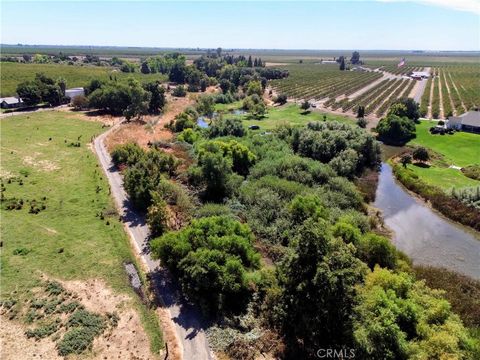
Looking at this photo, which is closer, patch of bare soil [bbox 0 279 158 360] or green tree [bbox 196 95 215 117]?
patch of bare soil [bbox 0 279 158 360]

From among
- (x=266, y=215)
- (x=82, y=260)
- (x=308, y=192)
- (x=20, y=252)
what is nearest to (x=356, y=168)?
(x=308, y=192)

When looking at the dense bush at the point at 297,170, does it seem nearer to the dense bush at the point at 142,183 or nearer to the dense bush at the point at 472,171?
the dense bush at the point at 142,183

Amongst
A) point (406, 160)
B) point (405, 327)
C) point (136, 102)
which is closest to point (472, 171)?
point (406, 160)

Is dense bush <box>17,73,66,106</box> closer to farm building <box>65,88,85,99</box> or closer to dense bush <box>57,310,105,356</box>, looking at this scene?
farm building <box>65,88,85,99</box>

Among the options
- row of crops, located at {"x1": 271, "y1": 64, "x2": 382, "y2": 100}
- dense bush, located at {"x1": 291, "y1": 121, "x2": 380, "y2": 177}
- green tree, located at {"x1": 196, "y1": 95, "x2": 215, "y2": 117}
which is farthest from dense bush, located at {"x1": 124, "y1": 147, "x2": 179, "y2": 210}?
row of crops, located at {"x1": 271, "y1": 64, "x2": 382, "y2": 100}

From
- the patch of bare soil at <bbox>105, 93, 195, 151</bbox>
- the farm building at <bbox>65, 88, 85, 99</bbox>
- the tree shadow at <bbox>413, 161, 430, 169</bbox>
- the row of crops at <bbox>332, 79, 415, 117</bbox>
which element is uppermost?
the farm building at <bbox>65, 88, 85, 99</bbox>

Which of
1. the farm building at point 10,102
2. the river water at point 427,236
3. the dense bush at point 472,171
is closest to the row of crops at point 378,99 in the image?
the dense bush at point 472,171

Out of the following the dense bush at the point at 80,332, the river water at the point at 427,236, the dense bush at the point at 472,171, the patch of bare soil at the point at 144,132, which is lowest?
the river water at the point at 427,236
